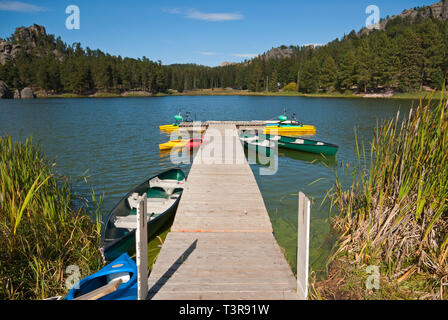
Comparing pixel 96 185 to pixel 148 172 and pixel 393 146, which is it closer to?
pixel 148 172

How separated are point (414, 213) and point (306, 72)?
8602 cm

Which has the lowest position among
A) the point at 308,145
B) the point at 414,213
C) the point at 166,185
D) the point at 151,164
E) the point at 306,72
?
the point at 151,164

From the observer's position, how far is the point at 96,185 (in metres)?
10.2

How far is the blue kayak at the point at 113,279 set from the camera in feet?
11.3

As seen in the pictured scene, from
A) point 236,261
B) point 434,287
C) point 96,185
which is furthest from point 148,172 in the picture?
point 434,287

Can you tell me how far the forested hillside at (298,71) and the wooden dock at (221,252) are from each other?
4559 centimetres

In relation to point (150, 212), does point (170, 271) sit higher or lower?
higher

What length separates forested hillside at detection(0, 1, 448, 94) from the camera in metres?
59.2

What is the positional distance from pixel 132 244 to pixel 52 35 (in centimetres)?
18331

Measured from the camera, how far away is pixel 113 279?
3945mm

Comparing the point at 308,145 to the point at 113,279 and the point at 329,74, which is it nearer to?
the point at 113,279

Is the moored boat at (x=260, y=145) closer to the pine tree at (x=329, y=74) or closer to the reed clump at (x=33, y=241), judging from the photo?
the reed clump at (x=33, y=241)

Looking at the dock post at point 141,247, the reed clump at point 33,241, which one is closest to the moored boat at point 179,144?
the reed clump at point 33,241
